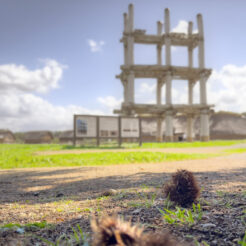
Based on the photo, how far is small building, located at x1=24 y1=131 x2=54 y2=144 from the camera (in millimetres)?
55094

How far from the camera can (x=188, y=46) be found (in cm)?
4244

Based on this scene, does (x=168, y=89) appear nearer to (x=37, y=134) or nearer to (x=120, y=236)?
(x=37, y=134)

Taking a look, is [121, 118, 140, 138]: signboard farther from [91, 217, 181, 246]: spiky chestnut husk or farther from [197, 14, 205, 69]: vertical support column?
[197, 14, 205, 69]: vertical support column

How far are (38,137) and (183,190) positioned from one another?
56726mm

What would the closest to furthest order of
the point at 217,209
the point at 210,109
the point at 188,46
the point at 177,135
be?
the point at 217,209
the point at 210,109
the point at 188,46
the point at 177,135

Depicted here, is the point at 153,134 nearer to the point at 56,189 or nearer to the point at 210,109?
the point at 210,109

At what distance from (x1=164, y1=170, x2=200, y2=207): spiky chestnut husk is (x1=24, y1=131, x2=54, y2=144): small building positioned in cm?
5575

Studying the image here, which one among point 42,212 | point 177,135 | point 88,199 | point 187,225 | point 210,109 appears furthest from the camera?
point 177,135

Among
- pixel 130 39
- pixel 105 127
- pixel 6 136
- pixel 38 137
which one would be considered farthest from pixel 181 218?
pixel 6 136

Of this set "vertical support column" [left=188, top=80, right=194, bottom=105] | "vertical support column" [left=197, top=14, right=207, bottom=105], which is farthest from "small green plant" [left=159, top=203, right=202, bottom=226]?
"vertical support column" [left=188, top=80, right=194, bottom=105]

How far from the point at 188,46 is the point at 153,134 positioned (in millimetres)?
19195

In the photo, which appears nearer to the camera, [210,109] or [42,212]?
[42,212]

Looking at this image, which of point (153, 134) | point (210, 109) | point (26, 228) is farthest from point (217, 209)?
point (153, 134)

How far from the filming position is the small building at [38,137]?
5509cm
